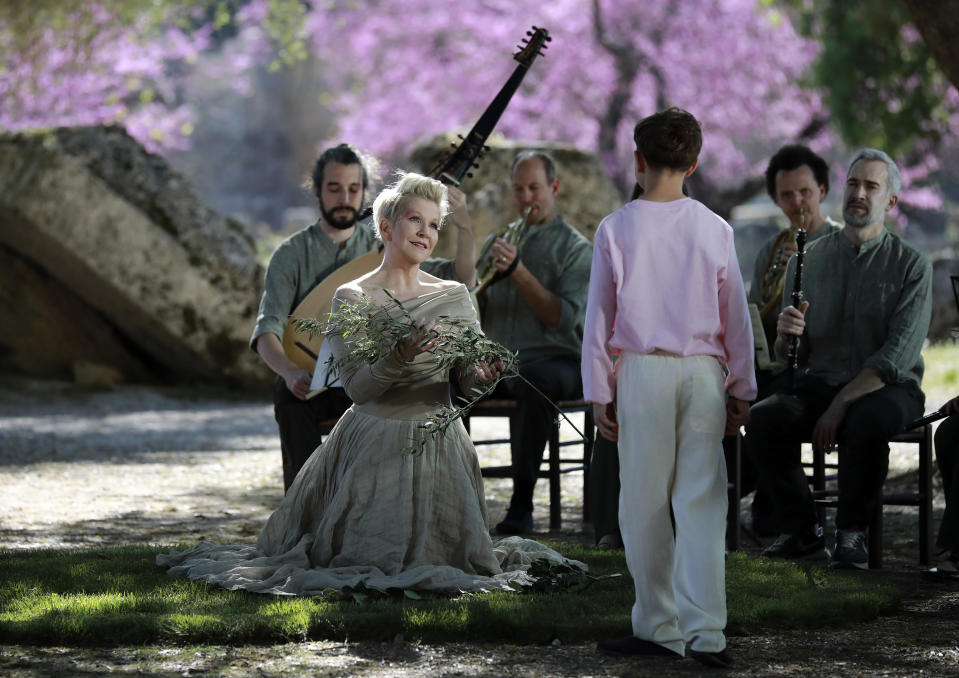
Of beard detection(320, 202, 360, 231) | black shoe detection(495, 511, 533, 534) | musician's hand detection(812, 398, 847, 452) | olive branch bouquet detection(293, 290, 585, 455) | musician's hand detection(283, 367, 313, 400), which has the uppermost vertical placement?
beard detection(320, 202, 360, 231)

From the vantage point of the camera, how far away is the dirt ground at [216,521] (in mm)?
3814

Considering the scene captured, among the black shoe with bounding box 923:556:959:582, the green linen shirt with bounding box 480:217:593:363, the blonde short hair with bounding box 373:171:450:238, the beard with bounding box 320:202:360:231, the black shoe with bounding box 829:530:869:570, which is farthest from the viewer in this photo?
the green linen shirt with bounding box 480:217:593:363

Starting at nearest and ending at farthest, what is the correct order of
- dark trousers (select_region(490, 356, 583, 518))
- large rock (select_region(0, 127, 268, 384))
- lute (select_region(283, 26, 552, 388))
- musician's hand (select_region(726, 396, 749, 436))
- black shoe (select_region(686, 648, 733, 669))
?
black shoe (select_region(686, 648, 733, 669)), musician's hand (select_region(726, 396, 749, 436)), lute (select_region(283, 26, 552, 388)), dark trousers (select_region(490, 356, 583, 518)), large rock (select_region(0, 127, 268, 384))

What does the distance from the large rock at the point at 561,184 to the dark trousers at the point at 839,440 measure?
5.72 m

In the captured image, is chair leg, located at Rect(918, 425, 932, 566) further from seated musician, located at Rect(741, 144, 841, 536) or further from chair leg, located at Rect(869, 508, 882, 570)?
seated musician, located at Rect(741, 144, 841, 536)

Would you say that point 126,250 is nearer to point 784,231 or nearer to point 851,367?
point 784,231

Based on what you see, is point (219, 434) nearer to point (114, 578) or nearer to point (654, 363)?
point (114, 578)

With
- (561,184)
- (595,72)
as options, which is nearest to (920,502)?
(561,184)

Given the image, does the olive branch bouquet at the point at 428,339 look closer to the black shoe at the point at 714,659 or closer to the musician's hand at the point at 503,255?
the black shoe at the point at 714,659

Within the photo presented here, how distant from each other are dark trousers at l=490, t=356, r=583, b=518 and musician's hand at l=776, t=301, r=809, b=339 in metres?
1.19

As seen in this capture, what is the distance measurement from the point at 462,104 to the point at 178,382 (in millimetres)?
11846

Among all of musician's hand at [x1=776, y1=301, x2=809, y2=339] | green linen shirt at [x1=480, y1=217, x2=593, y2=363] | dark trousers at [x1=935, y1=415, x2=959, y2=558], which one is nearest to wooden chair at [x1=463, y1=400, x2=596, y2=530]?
green linen shirt at [x1=480, y1=217, x2=593, y2=363]

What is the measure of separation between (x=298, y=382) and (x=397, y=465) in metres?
1.05

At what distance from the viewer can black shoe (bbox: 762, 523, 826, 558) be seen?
5.59 metres
